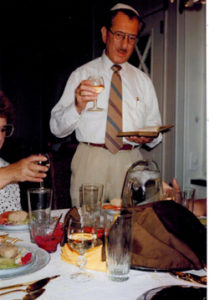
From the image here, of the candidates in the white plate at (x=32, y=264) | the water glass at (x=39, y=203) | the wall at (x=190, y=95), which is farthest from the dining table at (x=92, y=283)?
the wall at (x=190, y=95)

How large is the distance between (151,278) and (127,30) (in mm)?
1923

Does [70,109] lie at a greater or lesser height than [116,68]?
lesser

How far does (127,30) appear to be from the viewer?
7.80ft

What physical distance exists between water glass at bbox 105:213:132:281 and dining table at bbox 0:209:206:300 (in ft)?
0.07

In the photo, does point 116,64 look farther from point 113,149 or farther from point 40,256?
point 40,256

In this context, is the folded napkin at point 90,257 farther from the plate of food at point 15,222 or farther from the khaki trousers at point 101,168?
the khaki trousers at point 101,168

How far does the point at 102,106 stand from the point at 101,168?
474 mm

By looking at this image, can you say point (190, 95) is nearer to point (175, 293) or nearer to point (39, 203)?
point (39, 203)

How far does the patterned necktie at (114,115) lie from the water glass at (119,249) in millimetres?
1540

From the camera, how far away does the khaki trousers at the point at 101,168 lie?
2.39 metres

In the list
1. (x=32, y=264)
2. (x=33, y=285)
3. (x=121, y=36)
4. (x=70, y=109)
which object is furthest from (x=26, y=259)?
(x=121, y=36)

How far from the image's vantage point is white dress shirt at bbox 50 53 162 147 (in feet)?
7.89

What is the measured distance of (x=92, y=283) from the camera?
0.81 metres

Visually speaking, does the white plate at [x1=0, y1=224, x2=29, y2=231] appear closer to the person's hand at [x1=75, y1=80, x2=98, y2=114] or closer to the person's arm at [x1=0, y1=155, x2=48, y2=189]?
the person's arm at [x1=0, y1=155, x2=48, y2=189]
